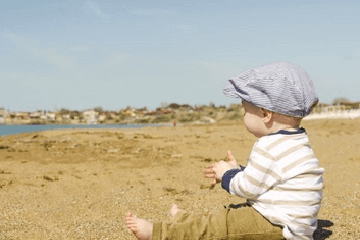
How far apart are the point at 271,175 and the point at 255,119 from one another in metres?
0.35

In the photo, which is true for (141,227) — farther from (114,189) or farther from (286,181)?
(114,189)

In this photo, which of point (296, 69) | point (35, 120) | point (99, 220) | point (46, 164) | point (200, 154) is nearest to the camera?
point (296, 69)

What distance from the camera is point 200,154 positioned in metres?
8.12

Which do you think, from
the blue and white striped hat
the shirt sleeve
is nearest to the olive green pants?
the shirt sleeve

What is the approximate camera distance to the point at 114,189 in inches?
188

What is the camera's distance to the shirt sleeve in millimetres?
2100

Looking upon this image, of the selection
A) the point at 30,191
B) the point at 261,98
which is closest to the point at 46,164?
the point at 30,191

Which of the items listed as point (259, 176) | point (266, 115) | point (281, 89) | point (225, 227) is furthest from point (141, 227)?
point (281, 89)

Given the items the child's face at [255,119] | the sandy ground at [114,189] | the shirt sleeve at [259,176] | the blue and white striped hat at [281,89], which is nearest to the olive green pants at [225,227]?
the shirt sleeve at [259,176]

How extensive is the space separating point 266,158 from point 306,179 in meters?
0.25

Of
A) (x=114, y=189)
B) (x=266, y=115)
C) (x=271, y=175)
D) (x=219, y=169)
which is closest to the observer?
(x=271, y=175)

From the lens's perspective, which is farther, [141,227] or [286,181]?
[141,227]

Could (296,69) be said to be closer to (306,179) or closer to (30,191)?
(306,179)

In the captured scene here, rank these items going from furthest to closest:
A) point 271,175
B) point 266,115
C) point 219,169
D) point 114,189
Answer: point 114,189
point 219,169
point 266,115
point 271,175
